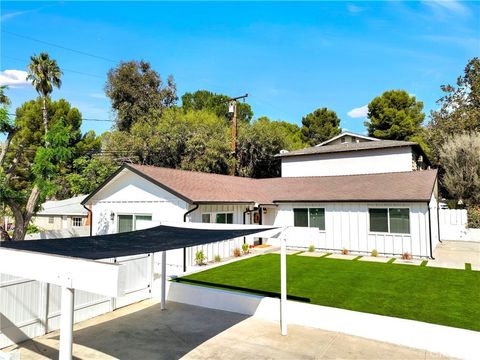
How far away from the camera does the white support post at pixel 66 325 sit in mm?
3865

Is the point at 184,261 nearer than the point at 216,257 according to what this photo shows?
Yes

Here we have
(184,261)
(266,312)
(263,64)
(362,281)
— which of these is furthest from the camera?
(263,64)

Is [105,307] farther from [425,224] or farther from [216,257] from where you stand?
[425,224]

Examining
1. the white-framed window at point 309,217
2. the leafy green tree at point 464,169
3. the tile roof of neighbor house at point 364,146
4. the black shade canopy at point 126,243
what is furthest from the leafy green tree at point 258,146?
the black shade canopy at point 126,243

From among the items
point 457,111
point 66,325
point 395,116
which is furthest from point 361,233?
point 395,116

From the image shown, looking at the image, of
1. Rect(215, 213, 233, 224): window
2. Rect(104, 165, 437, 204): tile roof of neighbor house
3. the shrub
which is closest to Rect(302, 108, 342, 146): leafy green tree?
the shrub

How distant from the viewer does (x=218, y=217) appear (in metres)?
15.5

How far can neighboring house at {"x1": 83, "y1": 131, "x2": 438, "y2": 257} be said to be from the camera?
14.7 m

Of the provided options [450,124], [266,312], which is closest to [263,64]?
[266,312]

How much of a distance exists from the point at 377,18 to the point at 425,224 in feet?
31.4

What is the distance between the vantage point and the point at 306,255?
1639cm

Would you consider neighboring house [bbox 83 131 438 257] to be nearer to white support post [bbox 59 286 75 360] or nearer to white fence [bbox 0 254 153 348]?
white fence [bbox 0 254 153 348]

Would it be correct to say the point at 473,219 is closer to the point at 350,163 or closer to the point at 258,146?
the point at 350,163

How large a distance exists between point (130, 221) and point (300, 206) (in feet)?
30.5
